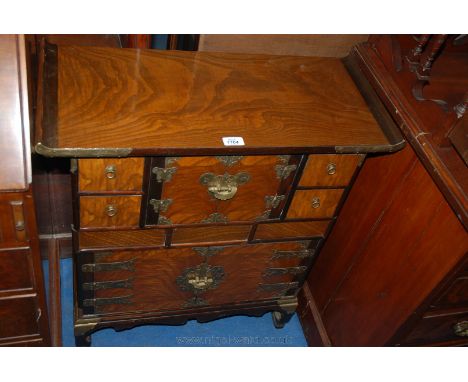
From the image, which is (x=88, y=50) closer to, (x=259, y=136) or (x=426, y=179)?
(x=259, y=136)

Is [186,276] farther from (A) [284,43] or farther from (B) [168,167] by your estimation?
(A) [284,43]

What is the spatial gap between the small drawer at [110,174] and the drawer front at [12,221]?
0.20m

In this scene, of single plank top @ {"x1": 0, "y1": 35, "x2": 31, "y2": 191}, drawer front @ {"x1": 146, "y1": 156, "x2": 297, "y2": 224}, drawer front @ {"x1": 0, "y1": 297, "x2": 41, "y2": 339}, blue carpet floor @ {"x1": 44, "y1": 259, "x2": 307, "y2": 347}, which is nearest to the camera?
single plank top @ {"x1": 0, "y1": 35, "x2": 31, "y2": 191}

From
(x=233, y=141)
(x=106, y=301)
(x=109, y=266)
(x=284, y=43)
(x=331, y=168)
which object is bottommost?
(x=106, y=301)

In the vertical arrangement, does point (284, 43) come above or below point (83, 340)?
above

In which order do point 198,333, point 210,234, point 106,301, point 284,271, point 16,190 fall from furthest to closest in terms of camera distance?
point 198,333 → point 284,271 → point 106,301 → point 210,234 → point 16,190

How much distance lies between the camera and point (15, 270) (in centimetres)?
150

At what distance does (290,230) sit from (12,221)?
1.03 metres

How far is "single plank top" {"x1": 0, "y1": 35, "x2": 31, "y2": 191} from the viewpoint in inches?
48.9

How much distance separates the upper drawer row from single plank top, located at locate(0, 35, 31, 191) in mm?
179

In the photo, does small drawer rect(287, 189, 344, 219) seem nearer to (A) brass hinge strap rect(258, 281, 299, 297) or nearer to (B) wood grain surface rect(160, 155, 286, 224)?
(B) wood grain surface rect(160, 155, 286, 224)

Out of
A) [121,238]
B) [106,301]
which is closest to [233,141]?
[121,238]

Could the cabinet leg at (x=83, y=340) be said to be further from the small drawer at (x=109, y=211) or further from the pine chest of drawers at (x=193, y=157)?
the small drawer at (x=109, y=211)

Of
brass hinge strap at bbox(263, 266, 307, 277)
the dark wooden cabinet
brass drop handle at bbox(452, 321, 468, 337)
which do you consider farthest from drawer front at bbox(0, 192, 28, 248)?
brass drop handle at bbox(452, 321, 468, 337)
